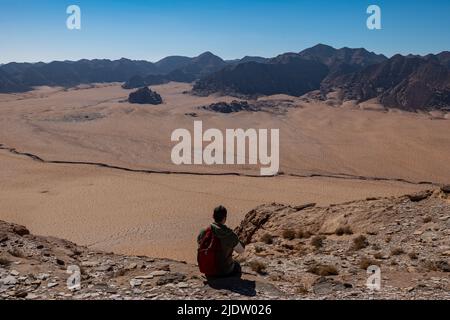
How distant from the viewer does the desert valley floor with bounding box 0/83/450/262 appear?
2480 centimetres

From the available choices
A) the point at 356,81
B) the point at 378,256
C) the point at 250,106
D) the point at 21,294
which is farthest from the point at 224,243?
the point at 356,81

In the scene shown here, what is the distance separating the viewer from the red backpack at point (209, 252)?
7379 mm

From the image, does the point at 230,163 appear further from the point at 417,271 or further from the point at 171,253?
the point at 417,271

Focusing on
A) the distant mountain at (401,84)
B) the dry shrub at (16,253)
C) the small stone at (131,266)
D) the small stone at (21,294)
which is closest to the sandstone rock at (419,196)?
the small stone at (131,266)

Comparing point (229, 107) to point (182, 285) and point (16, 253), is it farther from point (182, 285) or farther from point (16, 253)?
point (182, 285)

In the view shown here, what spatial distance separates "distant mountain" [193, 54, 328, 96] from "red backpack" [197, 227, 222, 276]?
4182 inches

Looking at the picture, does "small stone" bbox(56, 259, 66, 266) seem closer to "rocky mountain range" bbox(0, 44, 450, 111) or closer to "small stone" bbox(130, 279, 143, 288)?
"small stone" bbox(130, 279, 143, 288)

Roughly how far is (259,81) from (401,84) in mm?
34952

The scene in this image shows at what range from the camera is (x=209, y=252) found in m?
7.45

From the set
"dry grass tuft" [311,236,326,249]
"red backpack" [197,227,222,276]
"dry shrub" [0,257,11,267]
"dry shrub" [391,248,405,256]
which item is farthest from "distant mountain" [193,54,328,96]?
"red backpack" [197,227,222,276]

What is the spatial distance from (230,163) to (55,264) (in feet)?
111

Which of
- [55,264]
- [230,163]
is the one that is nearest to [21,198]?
[230,163]

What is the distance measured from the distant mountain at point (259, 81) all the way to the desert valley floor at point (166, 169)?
3218 cm
